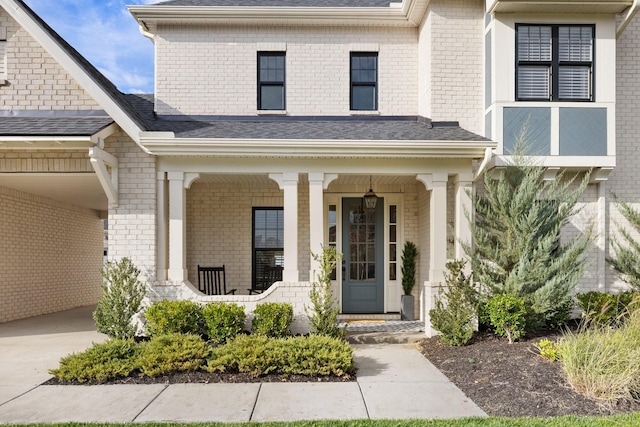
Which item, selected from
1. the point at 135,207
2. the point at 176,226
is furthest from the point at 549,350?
the point at 135,207

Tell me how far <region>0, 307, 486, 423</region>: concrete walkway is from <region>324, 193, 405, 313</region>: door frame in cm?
322

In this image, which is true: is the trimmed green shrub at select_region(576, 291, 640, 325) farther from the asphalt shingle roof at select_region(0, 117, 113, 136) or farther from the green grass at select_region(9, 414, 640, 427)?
the asphalt shingle roof at select_region(0, 117, 113, 136)

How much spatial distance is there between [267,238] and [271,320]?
10.1 ft

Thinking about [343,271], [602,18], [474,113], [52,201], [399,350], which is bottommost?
[399,350]

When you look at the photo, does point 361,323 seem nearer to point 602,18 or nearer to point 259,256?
point 259,256

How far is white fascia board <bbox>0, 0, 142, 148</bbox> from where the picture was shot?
7.44 meters

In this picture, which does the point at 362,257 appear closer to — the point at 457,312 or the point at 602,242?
the point at 457,312

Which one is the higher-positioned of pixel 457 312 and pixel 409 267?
pixel 409 267

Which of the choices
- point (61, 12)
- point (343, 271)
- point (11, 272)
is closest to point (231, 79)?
point (343, 271)

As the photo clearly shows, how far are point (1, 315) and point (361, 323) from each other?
7.84m

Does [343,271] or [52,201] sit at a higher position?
[52,201]

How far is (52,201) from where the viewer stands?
11672mm

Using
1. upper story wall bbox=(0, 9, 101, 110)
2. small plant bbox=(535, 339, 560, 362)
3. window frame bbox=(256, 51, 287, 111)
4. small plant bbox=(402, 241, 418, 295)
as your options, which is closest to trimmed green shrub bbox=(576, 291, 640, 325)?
small plant bbox=(535, 339, 560, 362)

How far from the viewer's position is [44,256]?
36.6 feet
